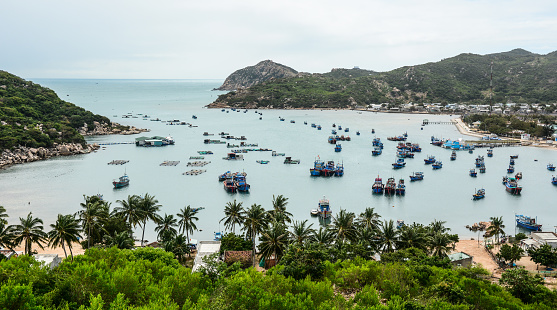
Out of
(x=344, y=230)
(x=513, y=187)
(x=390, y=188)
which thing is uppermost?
(x=344, y=230)

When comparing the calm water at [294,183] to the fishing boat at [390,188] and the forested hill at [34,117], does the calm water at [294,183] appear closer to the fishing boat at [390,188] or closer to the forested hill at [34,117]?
the fishing boat at [390,188]

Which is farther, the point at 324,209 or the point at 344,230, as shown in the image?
the point at 324,209

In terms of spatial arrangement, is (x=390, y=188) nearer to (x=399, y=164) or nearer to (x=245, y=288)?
Answer: (x=399, y=164)

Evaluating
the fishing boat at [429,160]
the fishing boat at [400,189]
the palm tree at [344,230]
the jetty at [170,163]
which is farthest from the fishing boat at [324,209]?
the jetty at [170,163]

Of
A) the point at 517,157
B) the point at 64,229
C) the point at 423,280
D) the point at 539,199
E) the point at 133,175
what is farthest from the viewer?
the point at 517,157

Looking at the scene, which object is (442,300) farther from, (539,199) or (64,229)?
(539,199)

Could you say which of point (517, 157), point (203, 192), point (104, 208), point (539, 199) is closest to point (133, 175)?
point (203, 192)

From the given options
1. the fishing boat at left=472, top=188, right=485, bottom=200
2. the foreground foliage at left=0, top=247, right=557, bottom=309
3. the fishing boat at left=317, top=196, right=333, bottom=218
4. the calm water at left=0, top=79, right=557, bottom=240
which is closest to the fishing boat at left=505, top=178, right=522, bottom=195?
the calm water at left=0, top=79, right=557, bottom=240

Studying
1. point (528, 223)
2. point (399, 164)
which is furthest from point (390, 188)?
point (528, 223)
